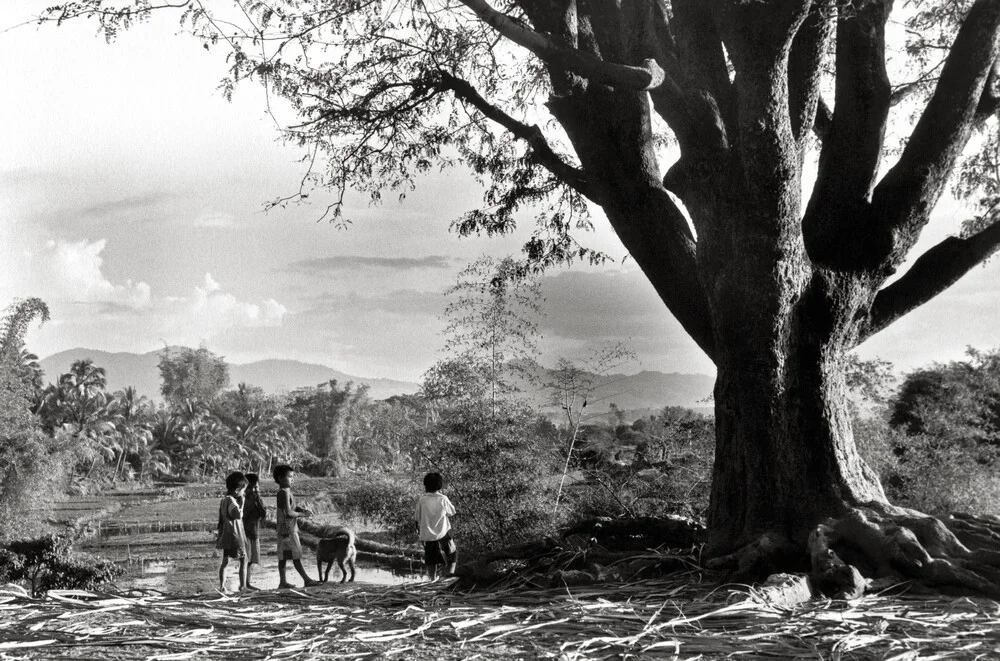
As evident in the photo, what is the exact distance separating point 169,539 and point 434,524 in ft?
72.8

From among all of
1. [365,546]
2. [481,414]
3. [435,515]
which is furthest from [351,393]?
[435,515]

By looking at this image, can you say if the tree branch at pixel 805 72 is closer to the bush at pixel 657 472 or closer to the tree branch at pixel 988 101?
the tree branch at pixel 988 101

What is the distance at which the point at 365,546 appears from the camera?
22203 millimetres

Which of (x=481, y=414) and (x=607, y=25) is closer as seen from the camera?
(x=607, y=25)

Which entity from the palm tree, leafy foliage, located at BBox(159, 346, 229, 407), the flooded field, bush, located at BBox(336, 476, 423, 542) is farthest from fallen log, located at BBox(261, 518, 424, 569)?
leafy foliage, located at BBox(159, 346, 229, 407)

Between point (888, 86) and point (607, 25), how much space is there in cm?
222

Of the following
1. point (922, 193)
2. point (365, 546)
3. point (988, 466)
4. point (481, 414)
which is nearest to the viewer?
point (922, 193)

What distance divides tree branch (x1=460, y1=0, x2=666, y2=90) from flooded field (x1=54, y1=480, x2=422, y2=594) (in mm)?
7556

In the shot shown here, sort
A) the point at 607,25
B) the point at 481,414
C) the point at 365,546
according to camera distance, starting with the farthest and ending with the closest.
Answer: the point at 365,546 → the point at 481,414 → the point at 607,25

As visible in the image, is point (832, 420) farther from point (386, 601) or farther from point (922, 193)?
point (386, 601)

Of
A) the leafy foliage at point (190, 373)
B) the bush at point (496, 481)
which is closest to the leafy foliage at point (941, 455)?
the bush at point (496, 481)

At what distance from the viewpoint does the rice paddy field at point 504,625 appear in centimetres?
379

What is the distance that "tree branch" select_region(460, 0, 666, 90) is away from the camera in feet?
17.8

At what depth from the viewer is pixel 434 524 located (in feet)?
24.0
